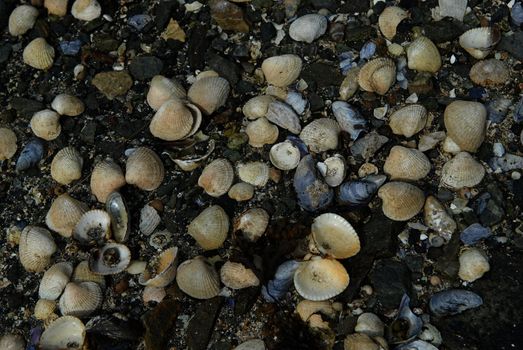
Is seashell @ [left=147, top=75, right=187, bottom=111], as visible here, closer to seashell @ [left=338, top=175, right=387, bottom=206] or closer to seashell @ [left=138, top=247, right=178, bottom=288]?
seashell @ [left=138, top=247, right=178, bottom=288]

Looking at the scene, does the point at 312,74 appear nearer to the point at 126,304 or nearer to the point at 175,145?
the point at 175,145

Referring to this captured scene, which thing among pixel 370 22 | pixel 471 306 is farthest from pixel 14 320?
pixel 370 22

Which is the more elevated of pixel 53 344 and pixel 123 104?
pixel 123 104

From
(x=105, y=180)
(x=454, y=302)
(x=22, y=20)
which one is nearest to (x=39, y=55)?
(x=22, y=20)

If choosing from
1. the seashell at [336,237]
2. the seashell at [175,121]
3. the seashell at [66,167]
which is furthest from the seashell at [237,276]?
the seashell at [66,167]

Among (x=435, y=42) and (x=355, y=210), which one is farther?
(x=435, y=42)

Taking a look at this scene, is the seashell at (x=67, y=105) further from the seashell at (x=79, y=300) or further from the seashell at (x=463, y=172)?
the seashell at (x=463, y=172)
